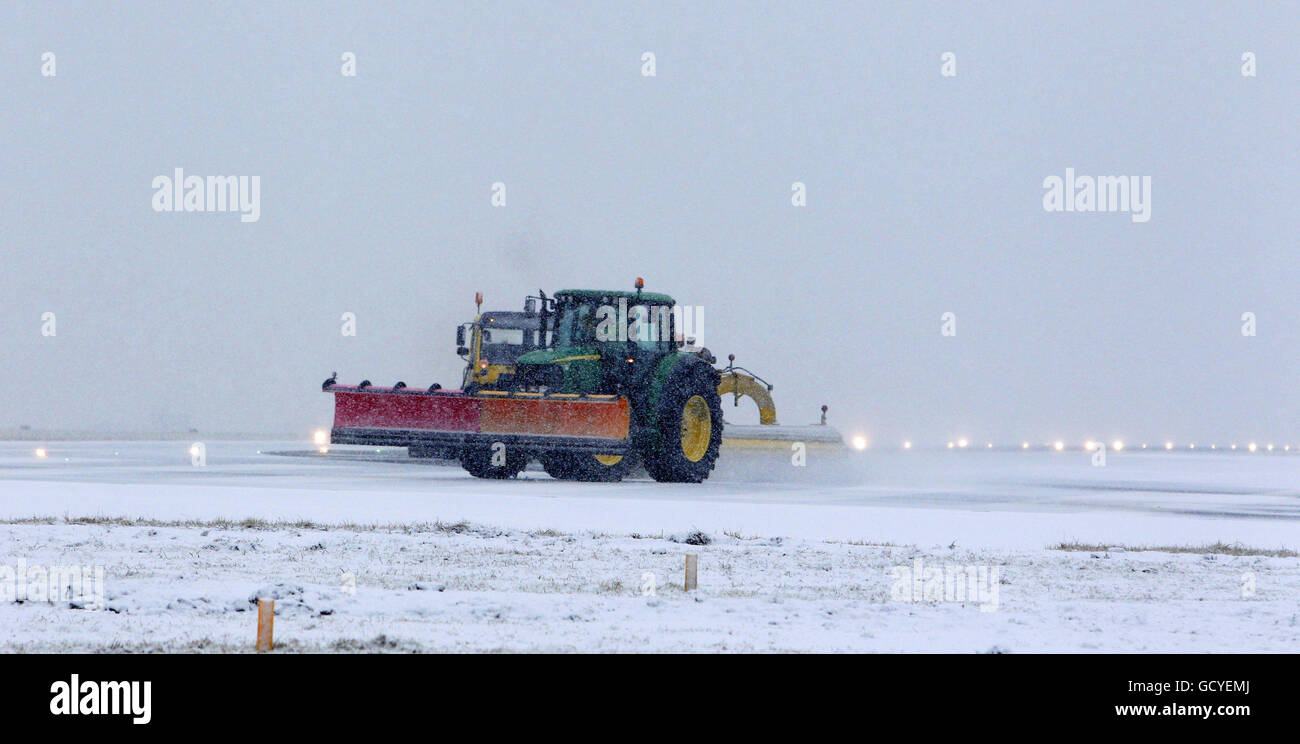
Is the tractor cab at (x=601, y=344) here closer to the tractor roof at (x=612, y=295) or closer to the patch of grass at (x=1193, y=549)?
the tractor roof at (x=612, y=295)

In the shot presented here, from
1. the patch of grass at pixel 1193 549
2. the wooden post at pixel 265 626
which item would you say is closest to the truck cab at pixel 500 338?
the patch of grass at pixel 1193 549

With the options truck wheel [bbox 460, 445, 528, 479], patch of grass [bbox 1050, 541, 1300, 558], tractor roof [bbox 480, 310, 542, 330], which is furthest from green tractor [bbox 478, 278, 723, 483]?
patch of grass [bbox 1050, 541, 1300, 558]

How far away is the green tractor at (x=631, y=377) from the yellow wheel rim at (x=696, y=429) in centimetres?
2

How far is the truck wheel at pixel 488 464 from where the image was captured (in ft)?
84.5

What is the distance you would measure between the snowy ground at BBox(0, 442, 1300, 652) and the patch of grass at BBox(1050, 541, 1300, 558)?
0.73ft

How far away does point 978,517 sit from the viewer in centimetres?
1847

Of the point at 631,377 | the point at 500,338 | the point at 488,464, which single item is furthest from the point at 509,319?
the point at 631,377

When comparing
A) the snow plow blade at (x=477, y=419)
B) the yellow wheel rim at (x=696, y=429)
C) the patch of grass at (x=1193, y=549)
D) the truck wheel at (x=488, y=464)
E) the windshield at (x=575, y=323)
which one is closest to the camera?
the patch of grass at (x=1193, y=549)

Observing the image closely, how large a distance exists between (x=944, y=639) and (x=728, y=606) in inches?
78.5

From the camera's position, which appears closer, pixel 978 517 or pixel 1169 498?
pixel 978 517

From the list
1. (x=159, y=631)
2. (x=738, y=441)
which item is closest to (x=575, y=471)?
(x=738, y=441)

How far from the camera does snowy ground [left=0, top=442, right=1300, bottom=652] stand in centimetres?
976

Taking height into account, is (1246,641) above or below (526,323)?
below
